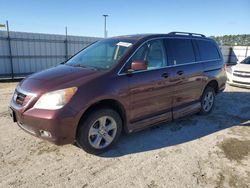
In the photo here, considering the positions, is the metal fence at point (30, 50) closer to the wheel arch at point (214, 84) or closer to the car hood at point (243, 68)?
the car hood at point (243, 68)

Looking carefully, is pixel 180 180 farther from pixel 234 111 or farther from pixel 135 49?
pixel 234 111

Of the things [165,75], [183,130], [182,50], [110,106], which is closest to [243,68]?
[182,50]

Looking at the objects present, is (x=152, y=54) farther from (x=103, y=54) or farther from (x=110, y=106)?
(x=110, y=106)

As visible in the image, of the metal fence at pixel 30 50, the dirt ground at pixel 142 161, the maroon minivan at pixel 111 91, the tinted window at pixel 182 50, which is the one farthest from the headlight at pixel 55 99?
the metal fence at pixel 30 50

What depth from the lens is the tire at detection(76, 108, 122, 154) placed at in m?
3.54

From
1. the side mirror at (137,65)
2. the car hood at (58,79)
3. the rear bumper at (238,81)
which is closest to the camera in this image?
the car hood at (58,79)

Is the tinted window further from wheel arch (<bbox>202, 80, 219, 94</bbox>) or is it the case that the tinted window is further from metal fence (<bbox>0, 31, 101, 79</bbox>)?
metal fence (<bbox>0, 31, 101, 79</bbox>)

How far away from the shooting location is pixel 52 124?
3236 mm

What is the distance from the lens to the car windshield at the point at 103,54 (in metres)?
4.09

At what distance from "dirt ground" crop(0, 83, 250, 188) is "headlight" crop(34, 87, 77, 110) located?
0.87 m

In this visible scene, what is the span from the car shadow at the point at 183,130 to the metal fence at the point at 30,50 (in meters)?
10.5

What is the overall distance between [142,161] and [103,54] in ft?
6.80

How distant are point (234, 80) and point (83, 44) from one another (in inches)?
383

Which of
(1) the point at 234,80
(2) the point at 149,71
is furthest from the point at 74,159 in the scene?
(1) the point at 234,80
